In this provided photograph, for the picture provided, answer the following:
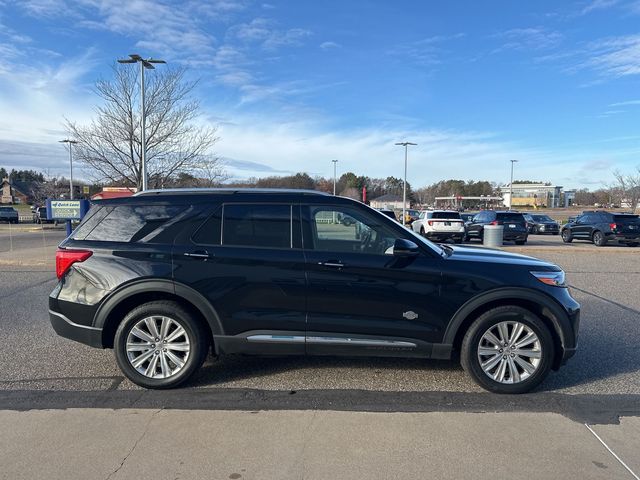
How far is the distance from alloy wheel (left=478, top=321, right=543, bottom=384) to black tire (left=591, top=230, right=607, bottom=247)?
19.5m

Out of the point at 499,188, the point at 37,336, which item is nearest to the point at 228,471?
the point at 37,336

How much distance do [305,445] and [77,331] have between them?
8.16 ft

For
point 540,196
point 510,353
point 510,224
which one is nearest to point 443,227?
point 510,224

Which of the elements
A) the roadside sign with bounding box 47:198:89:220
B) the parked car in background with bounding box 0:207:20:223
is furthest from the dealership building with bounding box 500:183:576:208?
the roadside sign with bounding box 47:198:89:220

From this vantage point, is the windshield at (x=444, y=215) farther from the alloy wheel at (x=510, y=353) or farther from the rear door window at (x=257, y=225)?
the rear door window at (x=257, y=225)

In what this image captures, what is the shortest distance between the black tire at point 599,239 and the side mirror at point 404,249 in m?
20.1

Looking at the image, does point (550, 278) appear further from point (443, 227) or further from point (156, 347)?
point (443, 227)

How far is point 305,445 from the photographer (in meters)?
3.17

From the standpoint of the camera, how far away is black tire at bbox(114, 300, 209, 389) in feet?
13.5

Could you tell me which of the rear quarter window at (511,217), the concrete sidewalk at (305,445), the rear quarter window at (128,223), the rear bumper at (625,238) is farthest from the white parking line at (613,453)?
the rear bumper at (625,238)

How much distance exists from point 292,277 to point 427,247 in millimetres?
1273

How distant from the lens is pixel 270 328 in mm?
4109

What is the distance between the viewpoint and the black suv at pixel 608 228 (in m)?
19.8

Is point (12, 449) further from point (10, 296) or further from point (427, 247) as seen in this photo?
point (10, 296)
